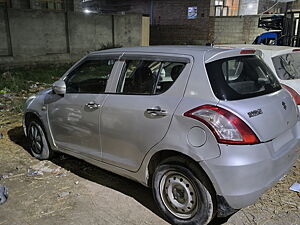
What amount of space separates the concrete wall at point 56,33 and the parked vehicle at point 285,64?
10.9 metres

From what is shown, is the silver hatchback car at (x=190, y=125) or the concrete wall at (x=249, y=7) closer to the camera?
the silver hatchback car at (x=190, y=125)

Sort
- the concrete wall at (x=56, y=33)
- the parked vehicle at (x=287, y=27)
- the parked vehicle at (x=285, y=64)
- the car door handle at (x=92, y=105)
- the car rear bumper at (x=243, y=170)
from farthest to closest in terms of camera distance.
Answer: the concrete wall at (x=56, y=33)
the parked vehicle at (x=287, y=27)
the parked vehicle at (x=285, y=64)
the car door handle at (x=92, y=105)
the car rear bumper at (x=243, y=170)

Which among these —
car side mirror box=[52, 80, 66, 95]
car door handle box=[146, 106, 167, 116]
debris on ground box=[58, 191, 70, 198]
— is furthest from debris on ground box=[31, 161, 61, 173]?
car door handle box=[146, 106, 167, 116]

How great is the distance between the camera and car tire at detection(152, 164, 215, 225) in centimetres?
274

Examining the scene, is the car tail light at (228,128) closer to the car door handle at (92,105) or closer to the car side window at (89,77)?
the car door handle at (92,105)

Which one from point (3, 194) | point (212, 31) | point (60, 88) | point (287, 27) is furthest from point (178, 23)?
point (3, 194)

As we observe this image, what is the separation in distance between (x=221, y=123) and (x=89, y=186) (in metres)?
2.02

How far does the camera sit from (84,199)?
3.52m

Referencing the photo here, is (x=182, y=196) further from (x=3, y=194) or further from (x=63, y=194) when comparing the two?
(x=3, y=194)

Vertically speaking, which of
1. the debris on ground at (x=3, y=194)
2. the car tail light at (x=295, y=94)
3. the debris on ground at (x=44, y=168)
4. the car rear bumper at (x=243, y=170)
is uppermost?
the car tail light at (x=295, y=94)

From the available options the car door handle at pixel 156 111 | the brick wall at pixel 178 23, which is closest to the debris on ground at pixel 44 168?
the car door handle at pixel 156 111

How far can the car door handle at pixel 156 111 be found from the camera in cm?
287

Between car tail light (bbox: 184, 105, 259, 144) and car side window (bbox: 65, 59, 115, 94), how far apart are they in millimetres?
1499

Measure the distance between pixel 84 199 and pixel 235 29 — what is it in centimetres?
1967
